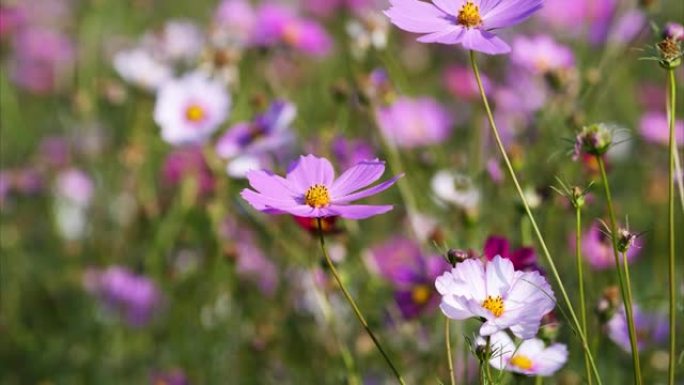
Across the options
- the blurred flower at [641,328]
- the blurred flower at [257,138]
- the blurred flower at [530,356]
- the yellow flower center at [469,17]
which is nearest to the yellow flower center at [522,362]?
the blurred flower at [530,356]

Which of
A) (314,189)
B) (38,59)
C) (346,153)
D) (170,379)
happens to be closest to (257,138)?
(346,153)

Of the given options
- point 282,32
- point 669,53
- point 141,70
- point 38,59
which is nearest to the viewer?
point 669,53

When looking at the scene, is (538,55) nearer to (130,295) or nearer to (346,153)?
(346,153)

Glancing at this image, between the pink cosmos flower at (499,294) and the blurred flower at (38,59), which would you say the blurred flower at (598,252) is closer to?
the pink cosmos flower at (499,294)

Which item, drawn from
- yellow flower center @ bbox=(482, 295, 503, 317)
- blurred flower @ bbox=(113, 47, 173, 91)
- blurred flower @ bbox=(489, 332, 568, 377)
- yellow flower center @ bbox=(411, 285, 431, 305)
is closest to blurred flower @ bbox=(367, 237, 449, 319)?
yellow flower center @ bbox=(411, 285, 431, 305)

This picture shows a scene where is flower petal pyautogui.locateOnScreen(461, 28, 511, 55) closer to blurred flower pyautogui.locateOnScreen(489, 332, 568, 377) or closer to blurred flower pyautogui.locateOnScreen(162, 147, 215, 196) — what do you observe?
blurred flower pyautogui.locateOnScreen(489, 332, 568, 377)

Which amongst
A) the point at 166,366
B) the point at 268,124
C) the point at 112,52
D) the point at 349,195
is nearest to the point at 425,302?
the point at 268,124
